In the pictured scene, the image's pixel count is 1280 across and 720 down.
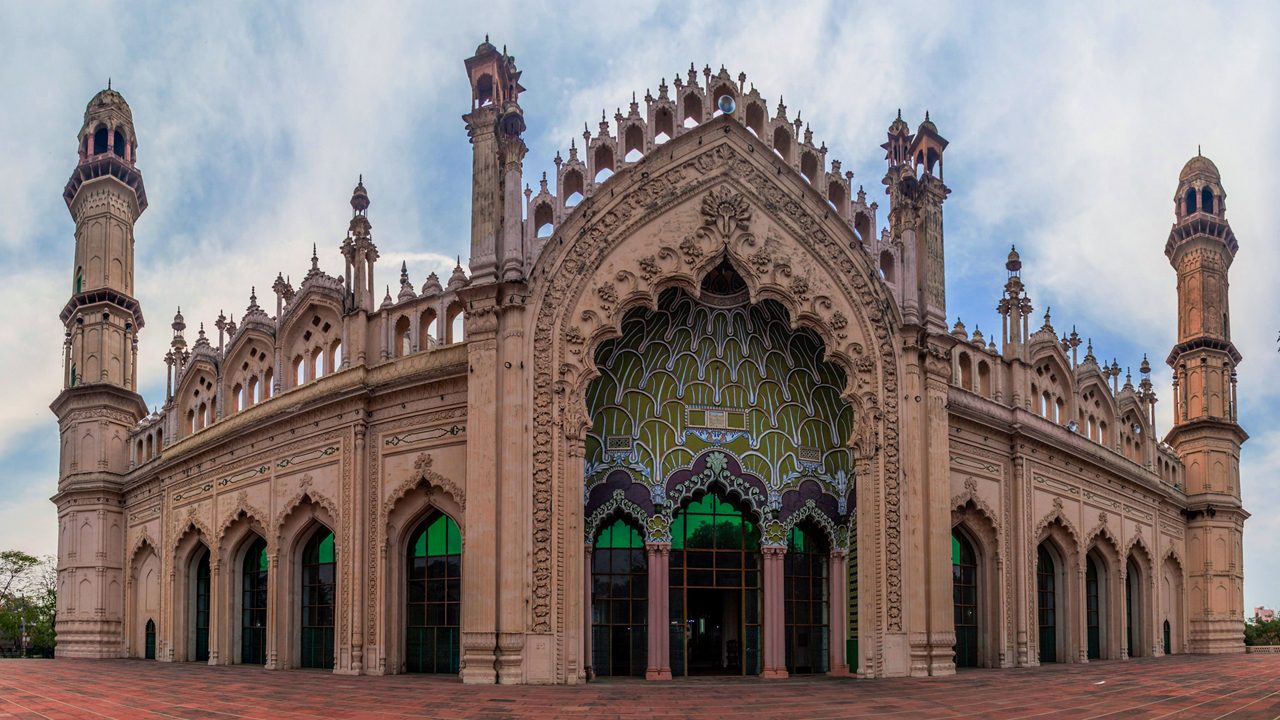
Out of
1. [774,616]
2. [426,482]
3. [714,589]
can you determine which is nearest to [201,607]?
[426,482]

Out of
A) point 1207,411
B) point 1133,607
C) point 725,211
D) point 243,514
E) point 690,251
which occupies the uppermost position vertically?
point 725,211

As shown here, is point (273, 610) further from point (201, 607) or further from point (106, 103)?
point (106, 103)

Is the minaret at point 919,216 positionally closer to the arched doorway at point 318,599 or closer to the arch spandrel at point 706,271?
the arch spandrel at point 706,271

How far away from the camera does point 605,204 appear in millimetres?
22609

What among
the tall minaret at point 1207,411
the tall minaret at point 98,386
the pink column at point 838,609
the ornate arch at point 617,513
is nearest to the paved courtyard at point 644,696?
the pink column at point 838,609

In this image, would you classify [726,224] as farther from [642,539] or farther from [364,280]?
[364,280]

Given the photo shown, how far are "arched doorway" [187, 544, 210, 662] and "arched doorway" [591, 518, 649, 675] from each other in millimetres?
13596

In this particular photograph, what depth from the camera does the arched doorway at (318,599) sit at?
83.1 feet

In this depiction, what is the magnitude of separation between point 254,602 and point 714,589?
41.5ft

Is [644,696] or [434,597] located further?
[434,597]

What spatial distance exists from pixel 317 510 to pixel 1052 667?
60.3 ft

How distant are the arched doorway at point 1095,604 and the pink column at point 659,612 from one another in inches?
640

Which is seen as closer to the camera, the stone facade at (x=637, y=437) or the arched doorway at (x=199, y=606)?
the stone facade at (x=637, y=437)

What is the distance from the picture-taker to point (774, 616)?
23094 millimetres
